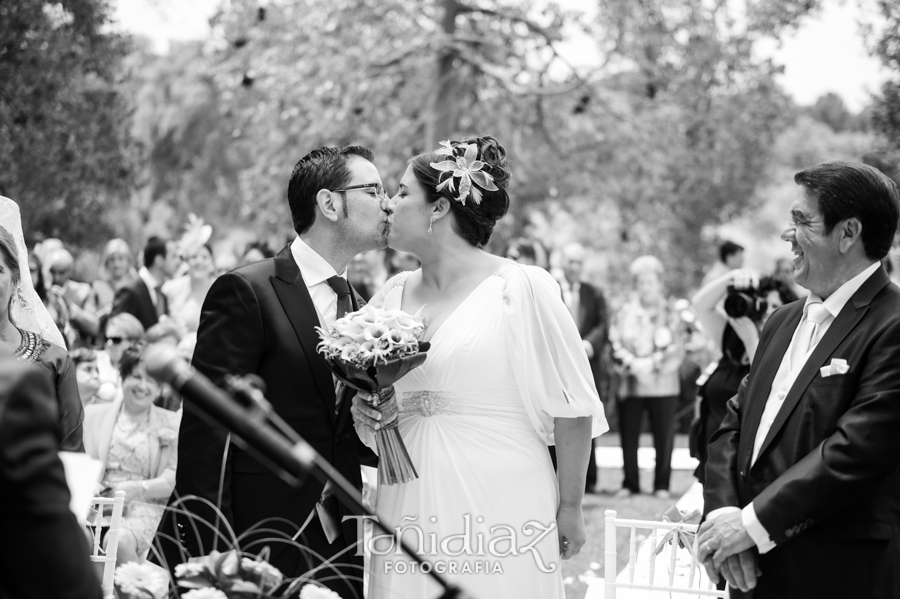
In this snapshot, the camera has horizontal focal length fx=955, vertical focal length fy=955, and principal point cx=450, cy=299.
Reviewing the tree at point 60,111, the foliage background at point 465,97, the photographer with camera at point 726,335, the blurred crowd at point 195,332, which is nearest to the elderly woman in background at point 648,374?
the blurred crowd at point 195,332

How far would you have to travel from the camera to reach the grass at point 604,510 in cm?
655

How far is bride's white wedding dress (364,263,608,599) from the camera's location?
3443 mm

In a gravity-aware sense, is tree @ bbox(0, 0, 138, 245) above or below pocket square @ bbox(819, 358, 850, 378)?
above

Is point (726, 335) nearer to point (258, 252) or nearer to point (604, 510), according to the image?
point (604, 510)

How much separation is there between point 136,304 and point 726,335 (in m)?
5.18

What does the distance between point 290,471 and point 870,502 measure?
6.36 feet

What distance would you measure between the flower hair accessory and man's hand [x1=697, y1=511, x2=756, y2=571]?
1455mm

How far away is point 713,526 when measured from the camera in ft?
10.0

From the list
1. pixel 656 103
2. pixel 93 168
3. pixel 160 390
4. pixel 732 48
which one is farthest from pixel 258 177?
pixel 160 390

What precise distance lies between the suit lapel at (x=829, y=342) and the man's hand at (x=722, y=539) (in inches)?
9.7

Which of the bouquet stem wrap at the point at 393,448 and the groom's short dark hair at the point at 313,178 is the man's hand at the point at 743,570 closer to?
the bouquet stem wrap at the point at 393,448

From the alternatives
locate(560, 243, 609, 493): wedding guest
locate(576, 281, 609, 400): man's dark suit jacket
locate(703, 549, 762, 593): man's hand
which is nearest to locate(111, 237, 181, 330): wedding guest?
locate(560, 243, 609, 493): wedding guest

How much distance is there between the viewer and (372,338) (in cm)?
318

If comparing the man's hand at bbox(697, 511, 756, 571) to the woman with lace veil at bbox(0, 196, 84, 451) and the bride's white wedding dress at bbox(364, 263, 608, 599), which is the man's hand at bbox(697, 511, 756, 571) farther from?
the woman with lace veil at bbox(0, 196, 84, 451)
